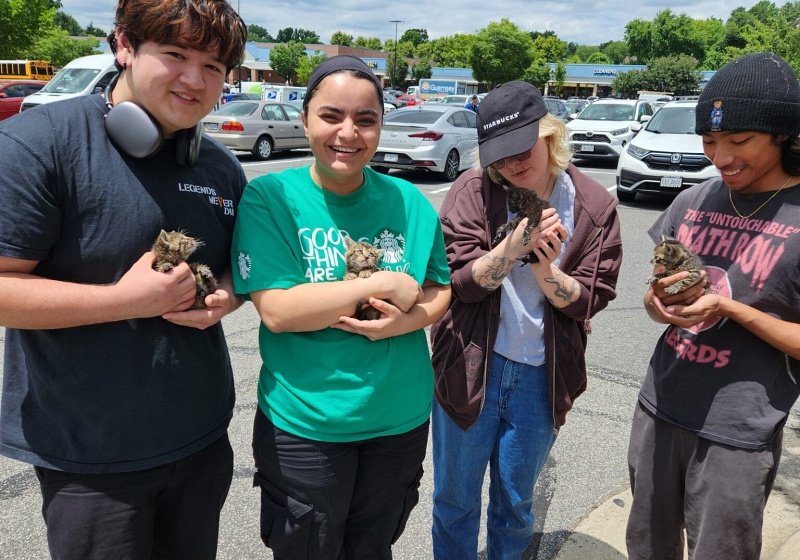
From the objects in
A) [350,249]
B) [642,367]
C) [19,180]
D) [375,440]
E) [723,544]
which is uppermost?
[19,180]

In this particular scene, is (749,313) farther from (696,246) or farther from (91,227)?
(91,227)

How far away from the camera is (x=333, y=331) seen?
1.98 metres

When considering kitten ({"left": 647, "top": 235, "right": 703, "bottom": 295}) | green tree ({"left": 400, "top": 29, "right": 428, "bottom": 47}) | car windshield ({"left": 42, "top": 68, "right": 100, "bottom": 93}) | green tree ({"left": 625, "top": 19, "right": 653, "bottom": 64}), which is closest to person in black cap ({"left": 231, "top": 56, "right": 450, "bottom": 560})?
kitten ({"left": 647, "top": 235, "right": 703, "bottom": 295})

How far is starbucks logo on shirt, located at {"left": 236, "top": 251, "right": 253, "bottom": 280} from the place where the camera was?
1.91 metres

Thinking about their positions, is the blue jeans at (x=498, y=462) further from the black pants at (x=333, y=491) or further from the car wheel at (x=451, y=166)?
the car wheel at (x=451, y=166)

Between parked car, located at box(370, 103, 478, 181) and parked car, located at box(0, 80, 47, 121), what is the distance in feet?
46.1

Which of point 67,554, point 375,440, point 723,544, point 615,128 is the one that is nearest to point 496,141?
point 375,440

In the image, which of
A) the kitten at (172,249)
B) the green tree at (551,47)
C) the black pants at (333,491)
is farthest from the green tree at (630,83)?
the kitten at (172,249)

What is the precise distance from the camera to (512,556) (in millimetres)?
2613

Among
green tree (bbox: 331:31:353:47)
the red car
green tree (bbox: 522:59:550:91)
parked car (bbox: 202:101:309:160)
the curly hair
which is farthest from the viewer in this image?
green tree (bbox: 331:31:353:47)

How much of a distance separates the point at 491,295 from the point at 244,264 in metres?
1.05

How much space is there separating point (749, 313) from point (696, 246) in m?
0.37

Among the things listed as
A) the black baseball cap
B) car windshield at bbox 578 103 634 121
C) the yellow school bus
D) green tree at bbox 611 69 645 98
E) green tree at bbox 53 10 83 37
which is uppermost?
green tree at bbox 53 10 83 37

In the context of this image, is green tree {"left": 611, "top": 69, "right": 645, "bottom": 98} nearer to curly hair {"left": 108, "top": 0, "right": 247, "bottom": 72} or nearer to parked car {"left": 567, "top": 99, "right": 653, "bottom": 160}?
parked car {"left": 567, "top": 99, "right": 653, "bottom": 160}
